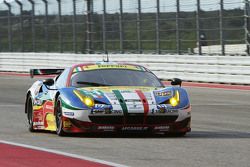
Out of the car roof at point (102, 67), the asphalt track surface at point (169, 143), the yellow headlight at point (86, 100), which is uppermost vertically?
the car roof at point (102, 67)

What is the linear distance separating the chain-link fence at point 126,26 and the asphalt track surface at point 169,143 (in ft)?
32.7

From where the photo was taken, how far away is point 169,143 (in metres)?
11.0

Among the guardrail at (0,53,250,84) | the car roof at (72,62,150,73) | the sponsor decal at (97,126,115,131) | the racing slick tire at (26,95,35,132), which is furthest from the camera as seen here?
the guardrail at (0,53,250,84)

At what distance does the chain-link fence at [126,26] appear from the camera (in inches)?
1077

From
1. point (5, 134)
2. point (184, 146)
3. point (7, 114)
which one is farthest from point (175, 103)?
point (7, 114)

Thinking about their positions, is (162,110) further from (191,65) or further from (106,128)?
(191,65)

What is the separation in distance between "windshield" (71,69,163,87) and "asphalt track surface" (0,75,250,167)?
847 mm

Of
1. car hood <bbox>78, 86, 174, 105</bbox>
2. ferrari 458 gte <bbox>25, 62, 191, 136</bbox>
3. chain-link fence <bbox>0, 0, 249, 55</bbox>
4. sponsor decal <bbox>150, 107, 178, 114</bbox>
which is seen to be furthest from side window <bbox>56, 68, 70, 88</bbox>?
chain-link fence <bbox>0, 0, 249, 55</bbox>

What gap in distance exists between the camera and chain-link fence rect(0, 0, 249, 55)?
27.3 metres

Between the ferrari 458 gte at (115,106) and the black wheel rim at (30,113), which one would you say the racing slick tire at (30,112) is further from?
the ferrari 458 gte at (115,106)

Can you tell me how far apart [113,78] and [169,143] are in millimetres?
1952

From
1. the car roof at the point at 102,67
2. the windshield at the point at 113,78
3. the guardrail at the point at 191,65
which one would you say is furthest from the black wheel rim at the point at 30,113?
the guardrail at the point at 191,65

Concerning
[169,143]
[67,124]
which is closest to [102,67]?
[67,124]

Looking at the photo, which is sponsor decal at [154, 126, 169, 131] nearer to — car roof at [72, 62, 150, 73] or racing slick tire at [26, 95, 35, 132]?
car roof at [72, 62, 150, 73]
